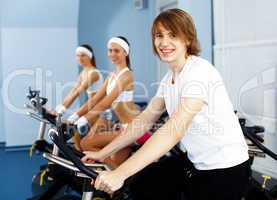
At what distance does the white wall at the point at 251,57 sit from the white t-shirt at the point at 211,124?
1729mm

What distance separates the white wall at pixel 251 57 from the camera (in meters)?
3.06

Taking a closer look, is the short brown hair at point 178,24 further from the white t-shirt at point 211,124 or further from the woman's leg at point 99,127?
the woman's leg at point 99,127

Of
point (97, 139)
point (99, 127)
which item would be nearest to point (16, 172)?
point (99, 127)

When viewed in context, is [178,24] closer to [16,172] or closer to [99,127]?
[99,127]

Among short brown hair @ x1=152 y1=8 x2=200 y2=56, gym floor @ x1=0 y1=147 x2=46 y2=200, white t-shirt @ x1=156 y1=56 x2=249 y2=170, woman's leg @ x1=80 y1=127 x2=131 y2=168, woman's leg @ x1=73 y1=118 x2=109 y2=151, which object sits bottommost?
gym floor @ x1=0 y1=147 x2=46 y2=200

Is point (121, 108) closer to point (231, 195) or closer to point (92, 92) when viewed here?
point (92, 92)

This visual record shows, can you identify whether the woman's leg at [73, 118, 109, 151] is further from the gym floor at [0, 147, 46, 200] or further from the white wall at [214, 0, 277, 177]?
the white wall at [214, 0, 277, 177]

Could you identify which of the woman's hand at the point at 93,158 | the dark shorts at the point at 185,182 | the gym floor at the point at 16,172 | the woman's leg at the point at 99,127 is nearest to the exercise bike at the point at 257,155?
the dark shorts at the point at 185,182

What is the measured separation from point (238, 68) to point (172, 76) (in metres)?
2.10

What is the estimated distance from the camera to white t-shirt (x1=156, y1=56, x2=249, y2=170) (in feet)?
4.57

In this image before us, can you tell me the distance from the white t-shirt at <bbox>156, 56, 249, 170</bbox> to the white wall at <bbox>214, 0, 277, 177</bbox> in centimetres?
173

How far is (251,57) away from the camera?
3.30 m

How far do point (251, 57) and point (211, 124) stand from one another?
6.74ft

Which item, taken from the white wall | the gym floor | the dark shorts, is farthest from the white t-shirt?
the gym floor
